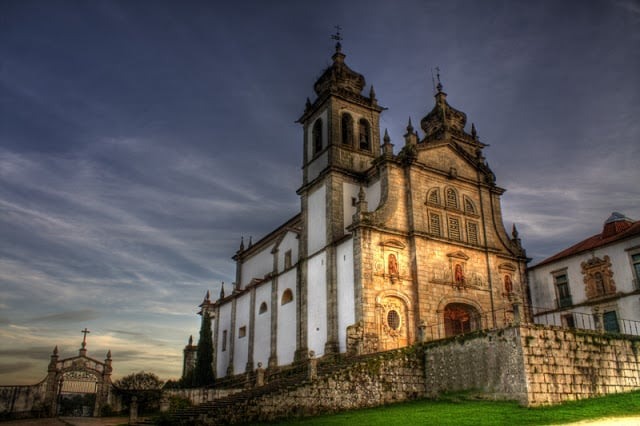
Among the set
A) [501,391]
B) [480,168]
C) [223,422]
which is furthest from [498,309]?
[223,422]

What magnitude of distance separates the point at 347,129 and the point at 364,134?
1.56 m

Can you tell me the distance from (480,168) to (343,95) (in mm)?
10674

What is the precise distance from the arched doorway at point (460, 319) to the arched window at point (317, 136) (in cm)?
1419

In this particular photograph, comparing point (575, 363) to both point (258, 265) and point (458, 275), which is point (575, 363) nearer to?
point (458, 275)

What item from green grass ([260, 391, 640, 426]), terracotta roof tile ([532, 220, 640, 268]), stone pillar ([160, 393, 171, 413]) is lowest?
green grass ([260, 391, 640, 426])

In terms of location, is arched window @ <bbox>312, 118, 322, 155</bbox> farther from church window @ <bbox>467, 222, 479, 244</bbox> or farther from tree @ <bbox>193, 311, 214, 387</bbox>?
tree @ <bbox>193, 311, 214, 387</bbox>

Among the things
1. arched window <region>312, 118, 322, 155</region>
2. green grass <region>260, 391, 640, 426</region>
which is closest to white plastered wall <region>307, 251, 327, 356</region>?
arched window <region>312, 118, 322, 155</region>

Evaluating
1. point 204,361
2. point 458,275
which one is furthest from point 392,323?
point 204,361

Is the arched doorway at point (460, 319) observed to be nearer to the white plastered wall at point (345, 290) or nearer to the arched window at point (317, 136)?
the white plastered wall at point (345, 290)

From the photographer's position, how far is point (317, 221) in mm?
34812

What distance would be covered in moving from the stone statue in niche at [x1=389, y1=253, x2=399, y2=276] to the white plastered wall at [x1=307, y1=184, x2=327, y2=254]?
15.5ft

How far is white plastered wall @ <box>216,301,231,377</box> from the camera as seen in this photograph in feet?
148

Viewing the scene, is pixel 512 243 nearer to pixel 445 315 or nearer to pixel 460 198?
pixel 460 198

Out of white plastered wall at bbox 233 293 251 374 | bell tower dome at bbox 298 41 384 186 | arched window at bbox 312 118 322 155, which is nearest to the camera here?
bell tower dome at bbox 298 41 384 186
